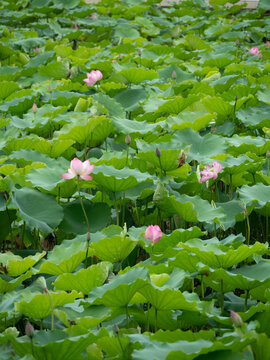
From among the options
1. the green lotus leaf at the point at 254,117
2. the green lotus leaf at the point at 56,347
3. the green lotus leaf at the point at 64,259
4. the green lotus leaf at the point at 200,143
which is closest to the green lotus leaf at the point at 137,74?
the green lotus leaf at the point at 254,117

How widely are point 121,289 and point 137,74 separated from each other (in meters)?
1.64

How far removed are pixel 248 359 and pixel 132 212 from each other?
0.96 meters

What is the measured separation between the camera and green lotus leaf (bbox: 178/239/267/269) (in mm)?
1199

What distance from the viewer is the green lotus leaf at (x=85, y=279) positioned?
1.22 m

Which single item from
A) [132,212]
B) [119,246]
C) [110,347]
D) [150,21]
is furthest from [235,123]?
[150,21]

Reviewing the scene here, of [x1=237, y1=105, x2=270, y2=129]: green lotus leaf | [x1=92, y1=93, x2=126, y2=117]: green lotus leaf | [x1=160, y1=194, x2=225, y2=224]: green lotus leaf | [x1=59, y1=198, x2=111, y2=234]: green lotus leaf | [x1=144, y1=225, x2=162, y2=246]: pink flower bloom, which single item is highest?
[x1=144, y1=225, x2=162, y2=246]: pink flower bloom

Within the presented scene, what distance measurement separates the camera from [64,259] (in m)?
1.28

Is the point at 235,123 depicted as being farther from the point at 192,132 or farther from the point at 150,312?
the point at 150,312

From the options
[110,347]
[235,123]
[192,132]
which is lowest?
[235,123]

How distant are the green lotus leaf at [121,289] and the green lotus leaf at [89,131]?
799 mm

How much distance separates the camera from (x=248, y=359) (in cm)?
94

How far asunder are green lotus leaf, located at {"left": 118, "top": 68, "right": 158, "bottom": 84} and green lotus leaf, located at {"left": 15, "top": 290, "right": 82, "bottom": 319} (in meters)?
1.54

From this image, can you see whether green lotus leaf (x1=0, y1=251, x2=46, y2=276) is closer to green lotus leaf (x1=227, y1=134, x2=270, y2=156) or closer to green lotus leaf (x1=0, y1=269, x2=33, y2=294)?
green lotus leaf (x1=0, y1=269, x2=33, y2=294)

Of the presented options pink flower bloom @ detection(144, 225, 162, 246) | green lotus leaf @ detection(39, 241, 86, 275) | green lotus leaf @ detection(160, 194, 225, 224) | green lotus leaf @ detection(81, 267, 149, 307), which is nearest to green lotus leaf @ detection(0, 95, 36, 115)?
green lotus leaf @ detection(160, 194, 225, 224)
